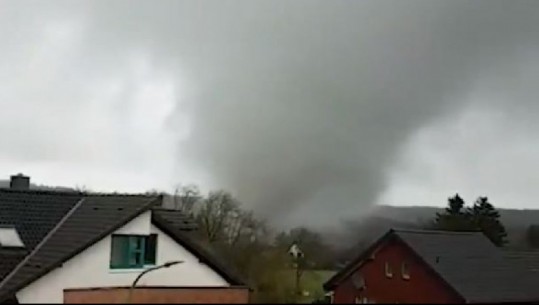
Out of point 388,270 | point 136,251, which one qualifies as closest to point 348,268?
point 388,270

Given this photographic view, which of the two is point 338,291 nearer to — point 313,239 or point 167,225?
point 313,239

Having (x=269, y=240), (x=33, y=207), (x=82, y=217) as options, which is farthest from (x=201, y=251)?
(x=269, y=240)

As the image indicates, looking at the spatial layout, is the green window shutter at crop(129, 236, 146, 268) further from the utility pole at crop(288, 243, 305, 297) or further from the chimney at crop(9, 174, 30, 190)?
the utility pole at crop(288, 243, 305, 297)

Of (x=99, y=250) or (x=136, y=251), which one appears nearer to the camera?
(x=99, y=250)

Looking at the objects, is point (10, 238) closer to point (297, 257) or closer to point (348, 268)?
point (348, 268)

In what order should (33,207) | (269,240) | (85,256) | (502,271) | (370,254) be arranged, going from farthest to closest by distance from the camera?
(269,240)
(370,254)
(502,271)
(33,207)
(85,256)

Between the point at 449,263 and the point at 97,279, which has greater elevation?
the point at 449,263

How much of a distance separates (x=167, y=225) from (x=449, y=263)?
69.8 feet

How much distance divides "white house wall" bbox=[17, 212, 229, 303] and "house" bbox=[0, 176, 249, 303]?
0.02 meters

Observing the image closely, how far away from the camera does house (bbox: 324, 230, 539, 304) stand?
40.4 metres

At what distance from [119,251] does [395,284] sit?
24806mm

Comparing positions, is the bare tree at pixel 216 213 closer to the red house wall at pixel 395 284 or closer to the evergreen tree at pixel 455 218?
the red house wall at pixel 395 284

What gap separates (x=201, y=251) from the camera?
83.8 ft

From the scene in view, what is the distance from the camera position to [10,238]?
2466cm
